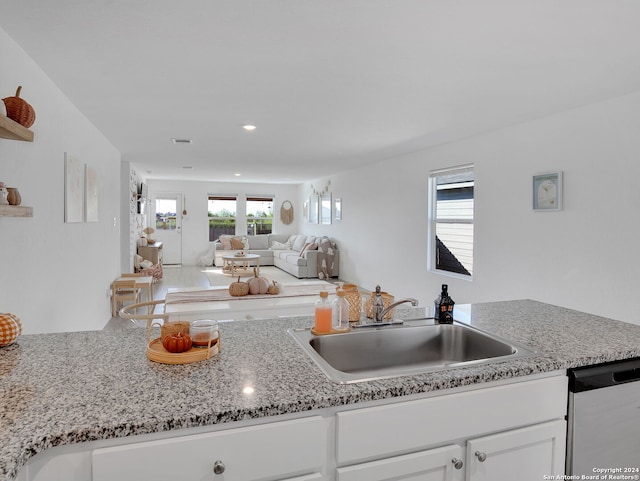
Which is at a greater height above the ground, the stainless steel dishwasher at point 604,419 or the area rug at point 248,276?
the stainless steel dishwasher at point 604,419

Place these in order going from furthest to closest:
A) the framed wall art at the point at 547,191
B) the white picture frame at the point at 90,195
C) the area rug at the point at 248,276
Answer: the area rug at the point at 248,276, the white picture frame at the point at 90,195, the framed wall art at the point at 547,191

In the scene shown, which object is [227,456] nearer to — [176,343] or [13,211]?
[176,343]

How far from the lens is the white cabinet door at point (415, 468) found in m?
1.08

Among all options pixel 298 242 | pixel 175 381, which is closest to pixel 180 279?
pixel 298 242

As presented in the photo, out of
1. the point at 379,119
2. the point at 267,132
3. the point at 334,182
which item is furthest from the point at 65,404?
the point at 334,182

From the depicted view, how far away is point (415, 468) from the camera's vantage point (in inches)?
44.6

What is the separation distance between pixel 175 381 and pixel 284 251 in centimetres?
890

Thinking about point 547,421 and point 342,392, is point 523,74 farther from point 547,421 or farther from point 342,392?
point 342,392

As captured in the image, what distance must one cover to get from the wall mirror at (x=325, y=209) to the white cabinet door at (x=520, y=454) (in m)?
7.72

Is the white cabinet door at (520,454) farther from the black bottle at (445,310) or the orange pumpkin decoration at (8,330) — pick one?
the orange pumpkin decoration at (8,330)

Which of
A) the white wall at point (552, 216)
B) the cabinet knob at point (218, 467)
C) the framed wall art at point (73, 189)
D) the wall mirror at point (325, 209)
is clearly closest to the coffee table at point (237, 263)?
the wall mirror at point (325, 209)

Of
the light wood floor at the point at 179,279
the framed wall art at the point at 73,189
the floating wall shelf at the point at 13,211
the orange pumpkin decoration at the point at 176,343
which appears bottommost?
the light wood floor at the point at 179,279

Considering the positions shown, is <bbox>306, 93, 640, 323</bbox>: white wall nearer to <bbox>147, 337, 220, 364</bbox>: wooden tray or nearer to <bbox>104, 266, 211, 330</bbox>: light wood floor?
<bbox>147, 337, 220, 364</bbox>: wooden tray

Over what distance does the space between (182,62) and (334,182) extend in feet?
20.5
